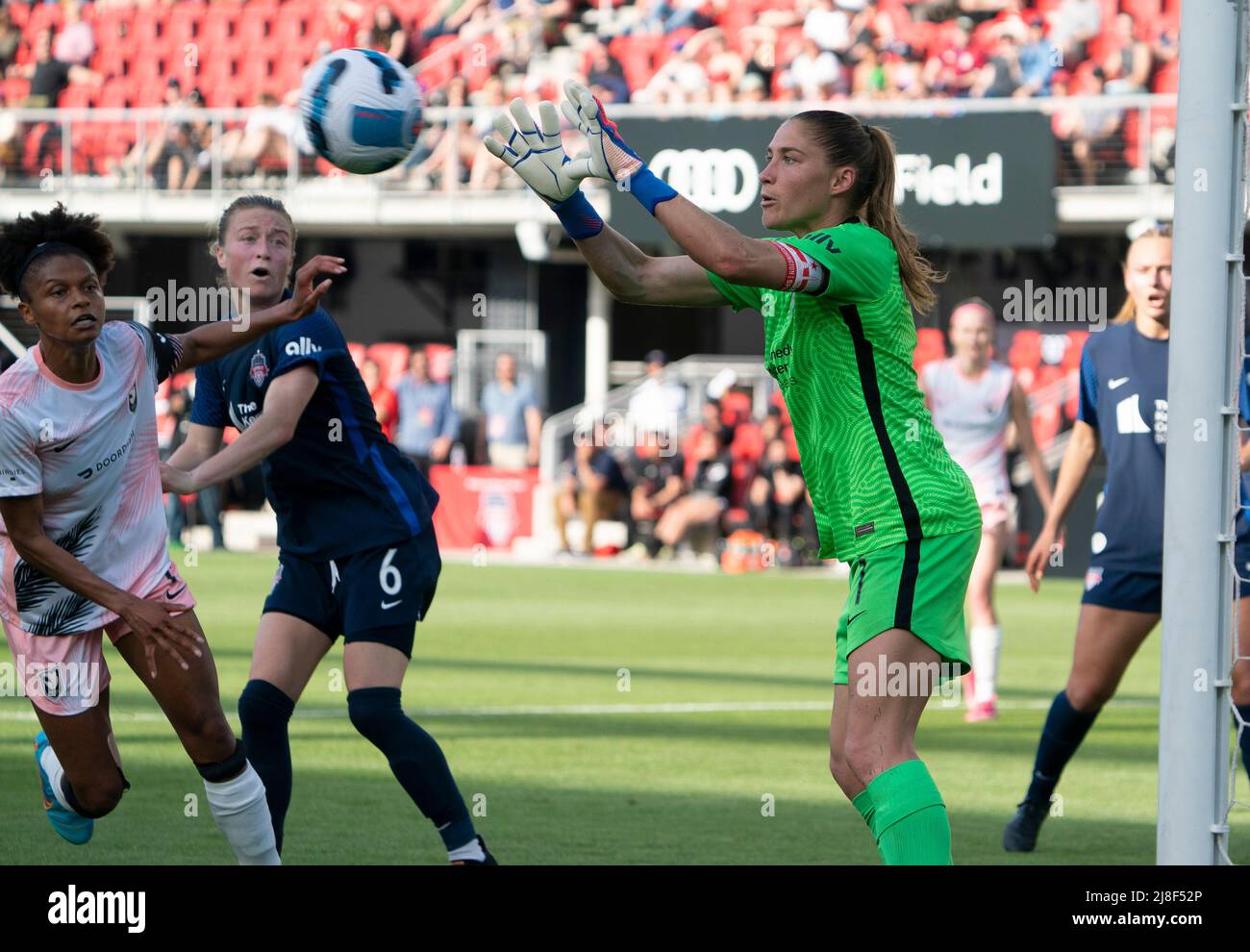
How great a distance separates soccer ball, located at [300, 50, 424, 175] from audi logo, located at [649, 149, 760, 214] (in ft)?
55.4

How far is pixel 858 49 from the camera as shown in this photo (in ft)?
83.3

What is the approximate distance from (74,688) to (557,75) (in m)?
21.5

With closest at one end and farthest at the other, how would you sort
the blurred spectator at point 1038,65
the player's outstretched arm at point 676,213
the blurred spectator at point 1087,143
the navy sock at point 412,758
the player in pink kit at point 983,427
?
the player's outstretched arm at point 676,213
the navy sock at point 412,758
the player in pink kit at point 983,427
the blurred spectator at point 1087,143
the blurred spectator at point 1038,65

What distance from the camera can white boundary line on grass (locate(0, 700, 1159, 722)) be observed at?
397 inches

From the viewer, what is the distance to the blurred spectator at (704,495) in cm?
2272

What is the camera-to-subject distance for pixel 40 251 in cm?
527

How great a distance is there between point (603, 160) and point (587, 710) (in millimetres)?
6352

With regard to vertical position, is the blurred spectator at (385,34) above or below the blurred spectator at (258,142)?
above

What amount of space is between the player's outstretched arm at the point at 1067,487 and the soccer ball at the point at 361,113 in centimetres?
272

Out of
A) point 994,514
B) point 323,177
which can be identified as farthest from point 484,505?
point 994,514

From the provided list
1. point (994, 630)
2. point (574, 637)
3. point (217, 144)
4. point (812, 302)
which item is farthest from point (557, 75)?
point (812, 302)

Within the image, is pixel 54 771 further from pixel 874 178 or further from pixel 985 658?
pixel 985 658

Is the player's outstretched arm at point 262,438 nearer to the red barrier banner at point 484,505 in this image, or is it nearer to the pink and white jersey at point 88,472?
the pink and white jersey at point 88,472

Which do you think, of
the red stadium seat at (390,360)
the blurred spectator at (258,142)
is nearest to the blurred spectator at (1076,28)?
the red stadium seat at (390,360)
